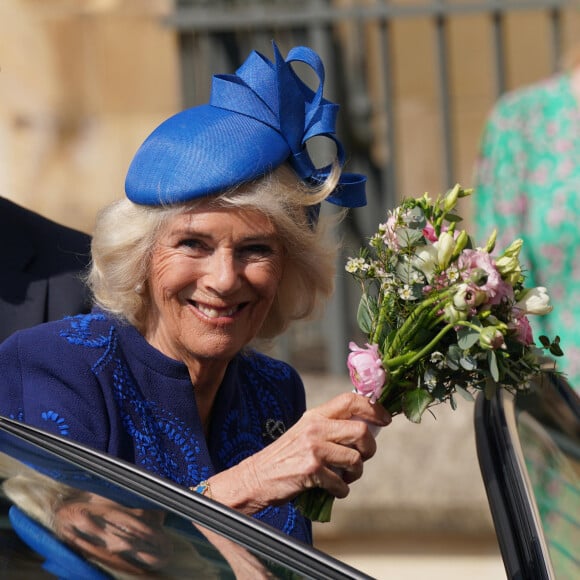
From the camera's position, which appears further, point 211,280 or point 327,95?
point 327,95

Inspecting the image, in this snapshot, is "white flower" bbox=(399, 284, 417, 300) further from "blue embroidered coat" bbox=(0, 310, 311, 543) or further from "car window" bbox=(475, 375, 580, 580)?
"blue embroidered coat" bbox=(0, 310, 311, 543)

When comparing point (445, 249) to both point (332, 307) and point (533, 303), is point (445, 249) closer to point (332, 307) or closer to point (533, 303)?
point (533, 303)

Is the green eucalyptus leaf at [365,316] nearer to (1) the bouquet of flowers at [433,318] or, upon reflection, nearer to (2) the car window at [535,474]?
(1) the bouquet of flowers at [433,318]

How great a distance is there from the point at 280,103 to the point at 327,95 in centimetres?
308

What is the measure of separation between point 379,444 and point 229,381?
2.37 meters

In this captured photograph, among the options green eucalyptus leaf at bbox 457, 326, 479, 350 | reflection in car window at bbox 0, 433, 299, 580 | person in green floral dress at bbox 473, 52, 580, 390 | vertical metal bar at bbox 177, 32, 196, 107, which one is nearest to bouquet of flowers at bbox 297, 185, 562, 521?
green eucalyptus leaf at bbox 457, 326, 479, 350

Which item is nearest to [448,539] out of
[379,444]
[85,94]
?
[379,444]

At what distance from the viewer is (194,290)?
101 inches

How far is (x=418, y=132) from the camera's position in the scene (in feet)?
24.1

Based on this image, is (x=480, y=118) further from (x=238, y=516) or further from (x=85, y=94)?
(x=238, y=516)

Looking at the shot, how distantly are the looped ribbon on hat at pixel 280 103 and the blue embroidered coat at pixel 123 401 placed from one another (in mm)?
489

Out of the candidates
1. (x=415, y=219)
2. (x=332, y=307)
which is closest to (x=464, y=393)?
(x=415, y=219)

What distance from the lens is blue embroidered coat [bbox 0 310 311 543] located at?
2.45 m

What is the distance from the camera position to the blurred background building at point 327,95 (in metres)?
5.15
